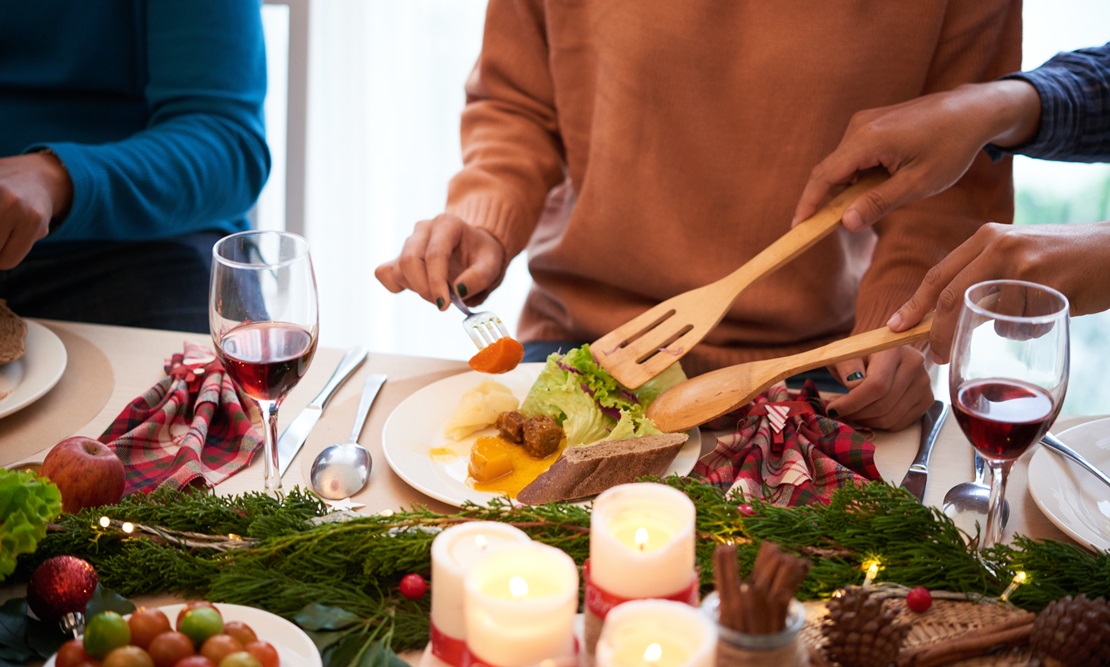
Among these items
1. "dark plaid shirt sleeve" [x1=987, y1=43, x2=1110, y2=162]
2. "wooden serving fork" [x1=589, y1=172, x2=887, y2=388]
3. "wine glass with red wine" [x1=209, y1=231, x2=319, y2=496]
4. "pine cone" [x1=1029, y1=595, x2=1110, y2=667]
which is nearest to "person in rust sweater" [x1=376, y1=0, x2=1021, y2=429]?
"dark plaid shirt sleeve" [x1=987, y1=43, x2=1110, y2=162]

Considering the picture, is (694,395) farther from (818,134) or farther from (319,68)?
(319,68)

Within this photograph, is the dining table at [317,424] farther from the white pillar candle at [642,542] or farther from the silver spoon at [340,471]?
the white pillar candle at [642,542]

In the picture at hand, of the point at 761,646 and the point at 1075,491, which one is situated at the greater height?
the point at 761,646

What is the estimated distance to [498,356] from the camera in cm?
141

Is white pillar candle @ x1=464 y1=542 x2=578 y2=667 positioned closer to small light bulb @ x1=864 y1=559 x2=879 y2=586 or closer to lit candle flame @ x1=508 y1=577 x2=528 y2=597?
lit candle flame @ x1=508 y1=577 x2=528 y2=597

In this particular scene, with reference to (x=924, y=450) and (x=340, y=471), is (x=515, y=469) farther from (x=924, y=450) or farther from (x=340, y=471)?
(x=924, y=450)

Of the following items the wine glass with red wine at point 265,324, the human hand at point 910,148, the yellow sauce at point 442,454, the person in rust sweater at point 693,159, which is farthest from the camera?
the person in rust sweater at point 693,159

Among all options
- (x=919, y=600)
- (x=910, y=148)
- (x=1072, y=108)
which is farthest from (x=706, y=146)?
(x=919, y=600)

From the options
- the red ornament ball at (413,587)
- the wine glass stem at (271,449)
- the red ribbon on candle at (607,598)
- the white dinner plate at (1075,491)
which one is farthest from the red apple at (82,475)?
the white dinner plate at (1075,491)

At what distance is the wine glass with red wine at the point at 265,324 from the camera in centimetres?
105

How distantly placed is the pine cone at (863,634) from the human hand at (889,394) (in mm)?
515

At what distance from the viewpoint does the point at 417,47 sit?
3102 millimetres

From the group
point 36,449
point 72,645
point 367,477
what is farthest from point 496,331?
point 72,645

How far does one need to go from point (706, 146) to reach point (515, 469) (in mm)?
794
